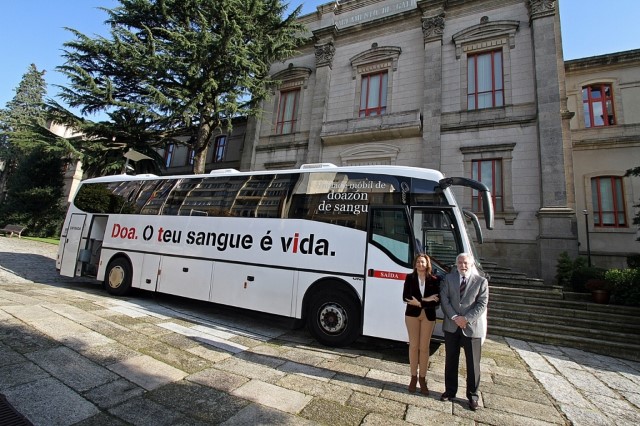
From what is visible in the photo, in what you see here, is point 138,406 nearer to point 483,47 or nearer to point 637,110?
point 483,47

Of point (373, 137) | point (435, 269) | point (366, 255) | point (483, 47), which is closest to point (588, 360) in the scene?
point (435, 269)

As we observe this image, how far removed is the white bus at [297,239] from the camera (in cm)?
520

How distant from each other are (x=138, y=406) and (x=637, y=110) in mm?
23289

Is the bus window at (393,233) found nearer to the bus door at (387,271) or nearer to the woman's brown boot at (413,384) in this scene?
the bus door at (387,271)

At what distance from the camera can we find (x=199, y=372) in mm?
4090

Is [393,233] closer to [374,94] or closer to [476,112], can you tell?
[476,112]

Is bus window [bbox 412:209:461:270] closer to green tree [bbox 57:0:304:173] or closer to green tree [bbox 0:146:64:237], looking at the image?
green tree [bbox 57:0:304:173]

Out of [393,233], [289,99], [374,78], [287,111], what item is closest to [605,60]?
[374,78]

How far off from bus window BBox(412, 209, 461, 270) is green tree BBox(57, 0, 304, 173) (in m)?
12.5

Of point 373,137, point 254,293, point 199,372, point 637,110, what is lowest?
point 199,372

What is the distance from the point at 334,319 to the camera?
18.4ft

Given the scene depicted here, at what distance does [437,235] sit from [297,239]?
265 cm

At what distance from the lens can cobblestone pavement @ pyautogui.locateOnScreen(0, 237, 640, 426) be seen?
3156 mm

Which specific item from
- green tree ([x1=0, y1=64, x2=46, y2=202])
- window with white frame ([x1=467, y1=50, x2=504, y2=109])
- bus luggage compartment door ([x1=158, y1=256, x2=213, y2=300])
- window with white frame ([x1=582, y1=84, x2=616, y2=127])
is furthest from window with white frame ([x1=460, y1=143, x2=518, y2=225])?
green tree ([x1=0, y1=64, x2=46, y2=202])
